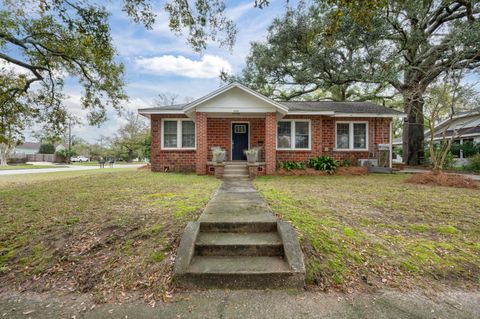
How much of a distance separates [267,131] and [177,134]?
5.11 metres

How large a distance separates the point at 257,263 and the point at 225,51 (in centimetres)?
607

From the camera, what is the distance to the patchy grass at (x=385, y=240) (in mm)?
2752

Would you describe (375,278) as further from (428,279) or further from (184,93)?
(184,93)

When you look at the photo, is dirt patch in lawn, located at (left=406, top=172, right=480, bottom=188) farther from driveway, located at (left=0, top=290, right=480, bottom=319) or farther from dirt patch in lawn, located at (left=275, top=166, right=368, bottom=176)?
driveway, located at (left=0, top=290, right=480, bottom=319)

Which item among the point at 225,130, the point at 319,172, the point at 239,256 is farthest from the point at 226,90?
the point at 239,256

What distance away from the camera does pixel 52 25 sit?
25.9ft

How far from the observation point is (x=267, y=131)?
429 inches

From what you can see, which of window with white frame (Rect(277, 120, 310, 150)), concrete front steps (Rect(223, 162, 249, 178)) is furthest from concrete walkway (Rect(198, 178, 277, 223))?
window with white frame (Rect(277, 120, 310, 150))

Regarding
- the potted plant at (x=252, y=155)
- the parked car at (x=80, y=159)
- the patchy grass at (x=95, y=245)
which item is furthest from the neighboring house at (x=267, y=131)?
the parked car at (x=80, y=159)

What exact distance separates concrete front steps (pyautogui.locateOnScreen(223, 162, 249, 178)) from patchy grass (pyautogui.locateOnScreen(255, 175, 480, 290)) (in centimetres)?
450

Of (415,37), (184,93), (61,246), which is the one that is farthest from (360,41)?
(184,93)

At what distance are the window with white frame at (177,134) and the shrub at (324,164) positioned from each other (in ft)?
22.0

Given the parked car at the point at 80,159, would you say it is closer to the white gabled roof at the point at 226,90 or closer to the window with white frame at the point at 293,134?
the white gabled roof at the point at 226,90

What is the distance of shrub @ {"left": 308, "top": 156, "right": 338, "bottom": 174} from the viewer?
1152cm
